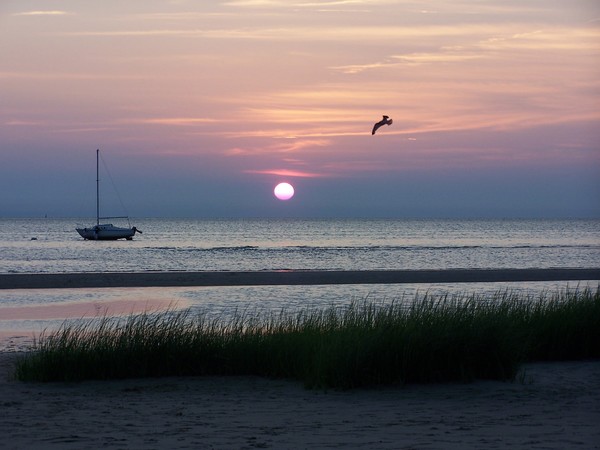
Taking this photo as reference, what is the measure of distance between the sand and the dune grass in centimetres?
27

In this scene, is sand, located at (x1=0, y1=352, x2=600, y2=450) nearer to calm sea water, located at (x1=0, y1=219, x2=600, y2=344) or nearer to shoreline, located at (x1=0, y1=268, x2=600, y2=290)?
calm sea water, located at (x1=0, y1=219, x2=600, y2=344)

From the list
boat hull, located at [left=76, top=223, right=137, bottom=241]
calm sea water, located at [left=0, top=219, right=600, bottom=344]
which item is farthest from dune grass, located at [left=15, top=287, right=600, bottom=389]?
boat hull, located at [left=76, top=223, right=137, bottom=241]

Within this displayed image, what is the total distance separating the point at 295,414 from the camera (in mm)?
9266

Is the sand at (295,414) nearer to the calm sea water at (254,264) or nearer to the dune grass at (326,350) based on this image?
the dune grass at (326,350)

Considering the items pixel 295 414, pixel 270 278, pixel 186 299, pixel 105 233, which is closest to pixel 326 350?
pixel 295 414

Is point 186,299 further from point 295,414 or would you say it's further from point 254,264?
point 254,264

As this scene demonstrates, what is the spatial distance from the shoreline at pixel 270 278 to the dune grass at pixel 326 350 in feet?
66.7

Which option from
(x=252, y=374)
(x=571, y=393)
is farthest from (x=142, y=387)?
(x=571, y=393)

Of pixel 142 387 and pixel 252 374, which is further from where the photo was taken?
pixel 252 374

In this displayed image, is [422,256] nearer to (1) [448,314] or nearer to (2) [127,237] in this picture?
(2) [127,237]

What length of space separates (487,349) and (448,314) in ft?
2.55

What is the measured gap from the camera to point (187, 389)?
10969 millimetres

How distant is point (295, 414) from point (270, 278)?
26.4 m

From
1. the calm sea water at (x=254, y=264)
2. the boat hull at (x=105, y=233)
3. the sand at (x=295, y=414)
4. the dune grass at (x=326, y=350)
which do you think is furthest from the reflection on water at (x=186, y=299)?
the boat hull at (x=105, y=233)
